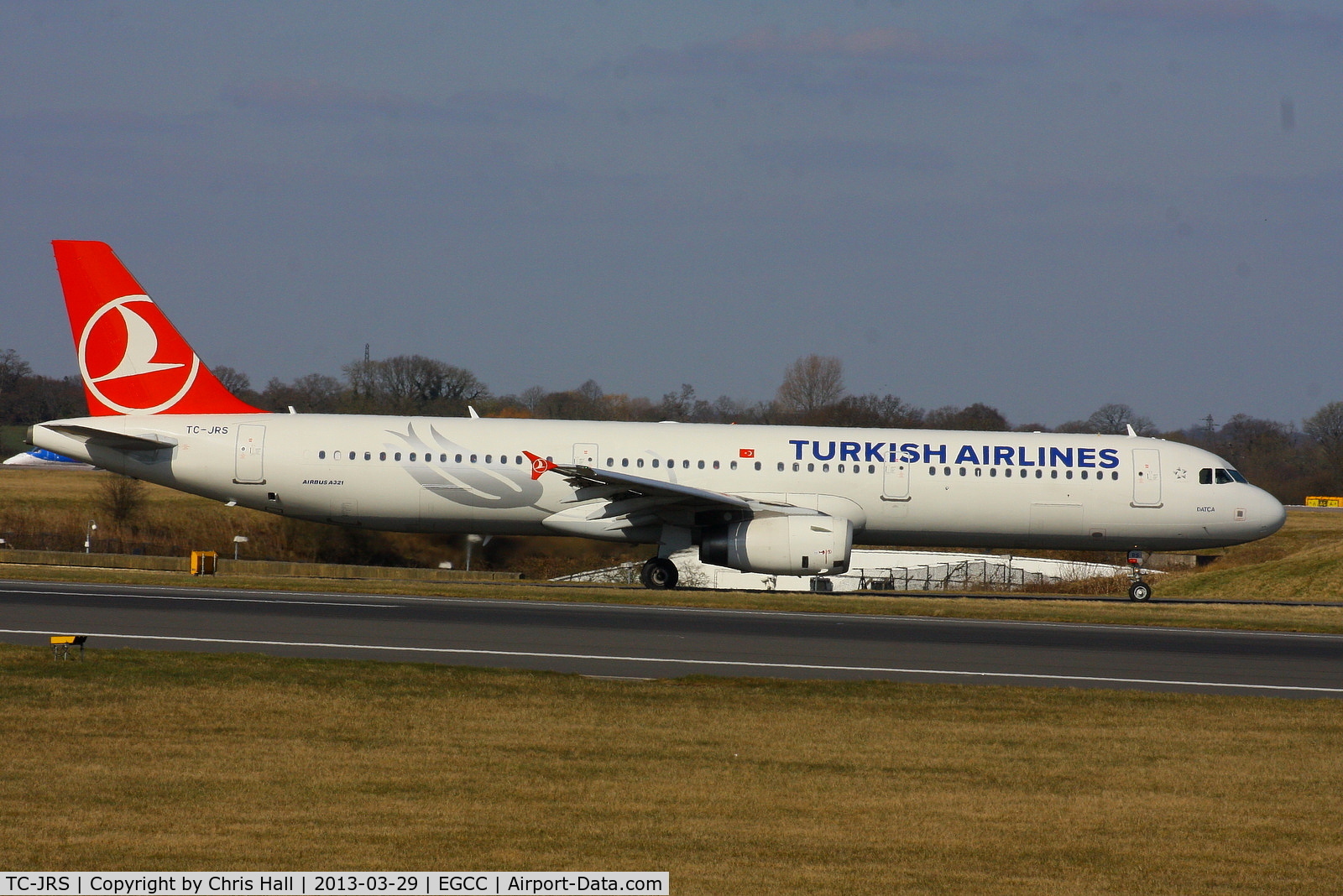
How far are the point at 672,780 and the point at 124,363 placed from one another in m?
22.9

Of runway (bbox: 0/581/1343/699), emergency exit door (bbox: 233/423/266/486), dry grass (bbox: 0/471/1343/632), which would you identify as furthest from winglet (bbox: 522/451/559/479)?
A: emergency exit door (bbox: 233/423/266/486)

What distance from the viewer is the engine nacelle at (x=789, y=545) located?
25359 mm

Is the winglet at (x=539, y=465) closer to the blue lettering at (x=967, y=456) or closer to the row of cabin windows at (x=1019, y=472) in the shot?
the row of cabin windows at (x=1019, y=472)

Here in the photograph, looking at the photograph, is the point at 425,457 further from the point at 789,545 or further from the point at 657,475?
the point at 789,545

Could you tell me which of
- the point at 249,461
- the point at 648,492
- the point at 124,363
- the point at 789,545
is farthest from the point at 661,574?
the point at 124,363

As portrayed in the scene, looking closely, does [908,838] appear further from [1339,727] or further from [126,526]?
[126,526]

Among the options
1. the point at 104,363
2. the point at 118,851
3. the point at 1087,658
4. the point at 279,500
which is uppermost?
the point at 104,363

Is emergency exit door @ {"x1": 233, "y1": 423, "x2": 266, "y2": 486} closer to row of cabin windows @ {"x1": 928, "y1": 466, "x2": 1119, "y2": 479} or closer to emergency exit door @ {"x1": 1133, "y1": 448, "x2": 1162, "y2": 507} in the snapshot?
row of cabin windows @ {"x1": 928, "y1": 466, "x2": 1119, "y2": 479}

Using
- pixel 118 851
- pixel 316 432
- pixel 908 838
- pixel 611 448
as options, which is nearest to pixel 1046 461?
pixel 611 448

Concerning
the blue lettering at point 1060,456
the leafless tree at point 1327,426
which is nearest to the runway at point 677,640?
the blue lettering at point 1060,456

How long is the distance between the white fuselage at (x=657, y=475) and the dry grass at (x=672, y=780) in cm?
1431

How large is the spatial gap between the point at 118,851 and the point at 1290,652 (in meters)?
16.1

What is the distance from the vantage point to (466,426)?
27.8m

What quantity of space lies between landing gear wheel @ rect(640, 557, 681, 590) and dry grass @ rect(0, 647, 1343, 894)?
556 inches
